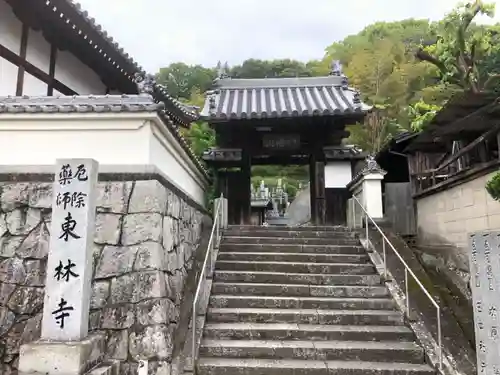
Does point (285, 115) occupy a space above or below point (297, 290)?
above

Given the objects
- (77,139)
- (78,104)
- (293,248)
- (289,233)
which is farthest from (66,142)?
(289,233)

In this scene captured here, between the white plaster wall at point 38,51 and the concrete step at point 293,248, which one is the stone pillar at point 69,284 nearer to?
the concrete step at point 293,248

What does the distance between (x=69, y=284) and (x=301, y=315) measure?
3460 mm

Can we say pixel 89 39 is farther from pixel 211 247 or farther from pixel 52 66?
pixel 211 247

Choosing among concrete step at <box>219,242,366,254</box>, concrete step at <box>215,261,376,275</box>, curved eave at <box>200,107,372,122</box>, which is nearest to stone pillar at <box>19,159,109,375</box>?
concrete step at <box>215,261,376,275</box>

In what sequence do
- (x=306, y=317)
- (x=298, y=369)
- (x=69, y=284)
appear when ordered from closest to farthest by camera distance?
1. (x=69, y=284)
2. (x=298, y=369)
3. (x=306, y=317)

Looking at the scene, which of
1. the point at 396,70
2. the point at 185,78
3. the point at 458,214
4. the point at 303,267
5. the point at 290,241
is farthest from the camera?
the point at 185,78

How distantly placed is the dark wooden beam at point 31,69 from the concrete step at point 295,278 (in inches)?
205

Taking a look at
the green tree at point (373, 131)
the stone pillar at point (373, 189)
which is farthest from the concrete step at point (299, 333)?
the green tree at point (373, 131)

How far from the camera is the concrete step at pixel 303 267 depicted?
24.6 ft

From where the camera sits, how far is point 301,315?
621cm

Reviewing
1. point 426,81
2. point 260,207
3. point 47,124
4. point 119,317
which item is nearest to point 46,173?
point 47,124

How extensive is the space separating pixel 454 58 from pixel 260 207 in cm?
1539

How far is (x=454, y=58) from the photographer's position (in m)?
9.45
